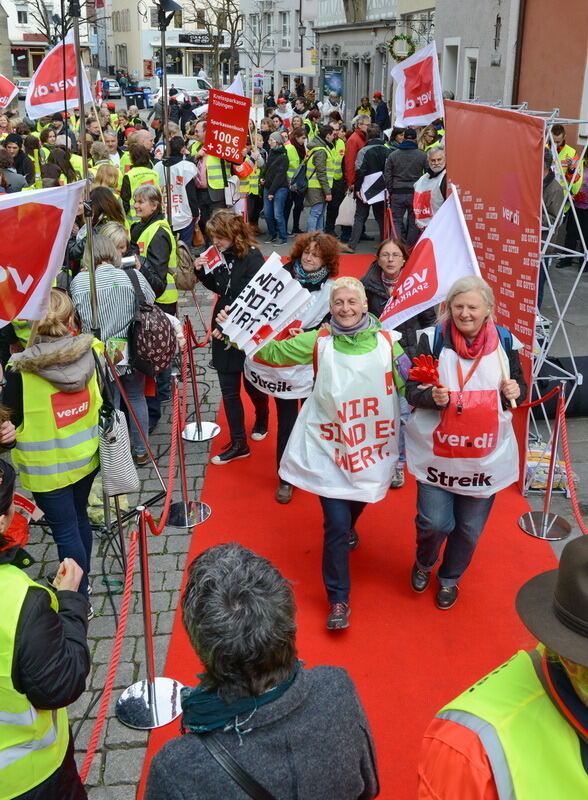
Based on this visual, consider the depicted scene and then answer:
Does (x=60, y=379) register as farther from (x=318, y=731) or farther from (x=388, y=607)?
(x=318, y=731)

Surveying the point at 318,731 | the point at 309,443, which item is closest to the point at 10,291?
the point at 309,443

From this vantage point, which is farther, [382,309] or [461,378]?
[382,309]

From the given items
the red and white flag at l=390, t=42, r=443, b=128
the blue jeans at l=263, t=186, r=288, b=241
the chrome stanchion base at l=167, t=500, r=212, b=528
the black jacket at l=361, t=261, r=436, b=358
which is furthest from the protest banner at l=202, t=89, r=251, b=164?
the chrome stanchion base at l=167, t=500, r=212, b=528

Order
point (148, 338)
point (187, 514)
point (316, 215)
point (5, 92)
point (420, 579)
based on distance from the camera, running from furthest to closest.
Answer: point (316, 215)
point (5, 92)
point (148, 338)
point (187, 514)
point (420, 579)

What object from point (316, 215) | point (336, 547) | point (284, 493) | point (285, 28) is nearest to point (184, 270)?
point (284, 493)

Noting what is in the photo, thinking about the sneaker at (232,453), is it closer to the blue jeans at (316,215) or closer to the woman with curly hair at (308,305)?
the woman with curly hair at (308,305)

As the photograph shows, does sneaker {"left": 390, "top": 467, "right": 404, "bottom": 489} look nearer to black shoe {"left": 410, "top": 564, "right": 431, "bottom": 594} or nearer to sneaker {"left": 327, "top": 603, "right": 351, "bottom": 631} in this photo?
black shoe {"left": 410, "top": 564, "right": 431, "bottom": 594}

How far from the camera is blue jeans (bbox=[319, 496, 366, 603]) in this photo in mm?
4590

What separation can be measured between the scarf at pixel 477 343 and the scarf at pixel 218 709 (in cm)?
263

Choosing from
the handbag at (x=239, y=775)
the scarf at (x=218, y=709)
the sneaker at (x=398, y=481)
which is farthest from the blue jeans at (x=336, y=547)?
the handbag at (x=239, y=775)

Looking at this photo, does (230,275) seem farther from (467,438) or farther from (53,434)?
(467,438)

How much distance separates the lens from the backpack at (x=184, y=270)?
290 inches

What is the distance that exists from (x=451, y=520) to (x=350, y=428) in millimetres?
795

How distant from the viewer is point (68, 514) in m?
4.49
